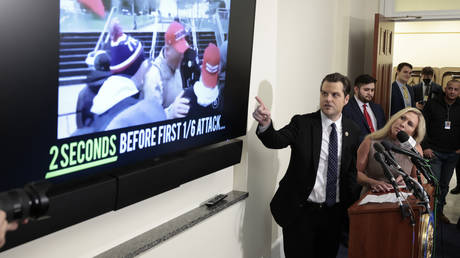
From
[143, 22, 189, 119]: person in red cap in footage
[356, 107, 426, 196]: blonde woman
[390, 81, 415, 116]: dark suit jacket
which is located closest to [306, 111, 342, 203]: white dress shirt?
[356, 107, 426, 196]: blonde woman

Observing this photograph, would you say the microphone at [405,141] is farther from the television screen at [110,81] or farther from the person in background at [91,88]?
the person in background at [91,88]

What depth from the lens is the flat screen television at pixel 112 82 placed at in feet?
5.98

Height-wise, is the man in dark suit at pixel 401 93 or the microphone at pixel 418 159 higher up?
the man in dark suit at pixel 401 93

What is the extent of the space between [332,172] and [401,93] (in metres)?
4.25

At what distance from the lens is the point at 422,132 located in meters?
3.79

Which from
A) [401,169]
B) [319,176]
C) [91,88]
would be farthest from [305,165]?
[91,88]

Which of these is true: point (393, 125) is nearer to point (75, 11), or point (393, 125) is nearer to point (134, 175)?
point (134, 175)

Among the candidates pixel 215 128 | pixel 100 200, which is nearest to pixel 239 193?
pixel 215 128

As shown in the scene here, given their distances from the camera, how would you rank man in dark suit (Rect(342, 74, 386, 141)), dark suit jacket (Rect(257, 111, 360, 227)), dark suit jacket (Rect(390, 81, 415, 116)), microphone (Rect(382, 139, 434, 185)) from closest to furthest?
microphone (Rect(382, 139, 434, 185)) < dark suit jacket (Rect(257, 111, 360, 227)) < man in dark suit (Rect(342, 74, 386, 141)) < dark suit jacket (Rect(390, 81, 415, 116))

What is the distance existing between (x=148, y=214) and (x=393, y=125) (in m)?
1.88

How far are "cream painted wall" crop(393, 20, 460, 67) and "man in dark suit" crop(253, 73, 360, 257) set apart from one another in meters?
9.58

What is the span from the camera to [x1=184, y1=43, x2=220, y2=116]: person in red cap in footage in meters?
2.89

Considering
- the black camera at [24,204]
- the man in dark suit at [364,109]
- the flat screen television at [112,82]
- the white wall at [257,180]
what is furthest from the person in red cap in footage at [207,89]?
the man in dark suit at [364,109]

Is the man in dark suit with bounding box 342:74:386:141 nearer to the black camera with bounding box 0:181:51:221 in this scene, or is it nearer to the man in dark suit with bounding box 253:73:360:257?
the man in dark suit with bounding box 253:73:360:257
